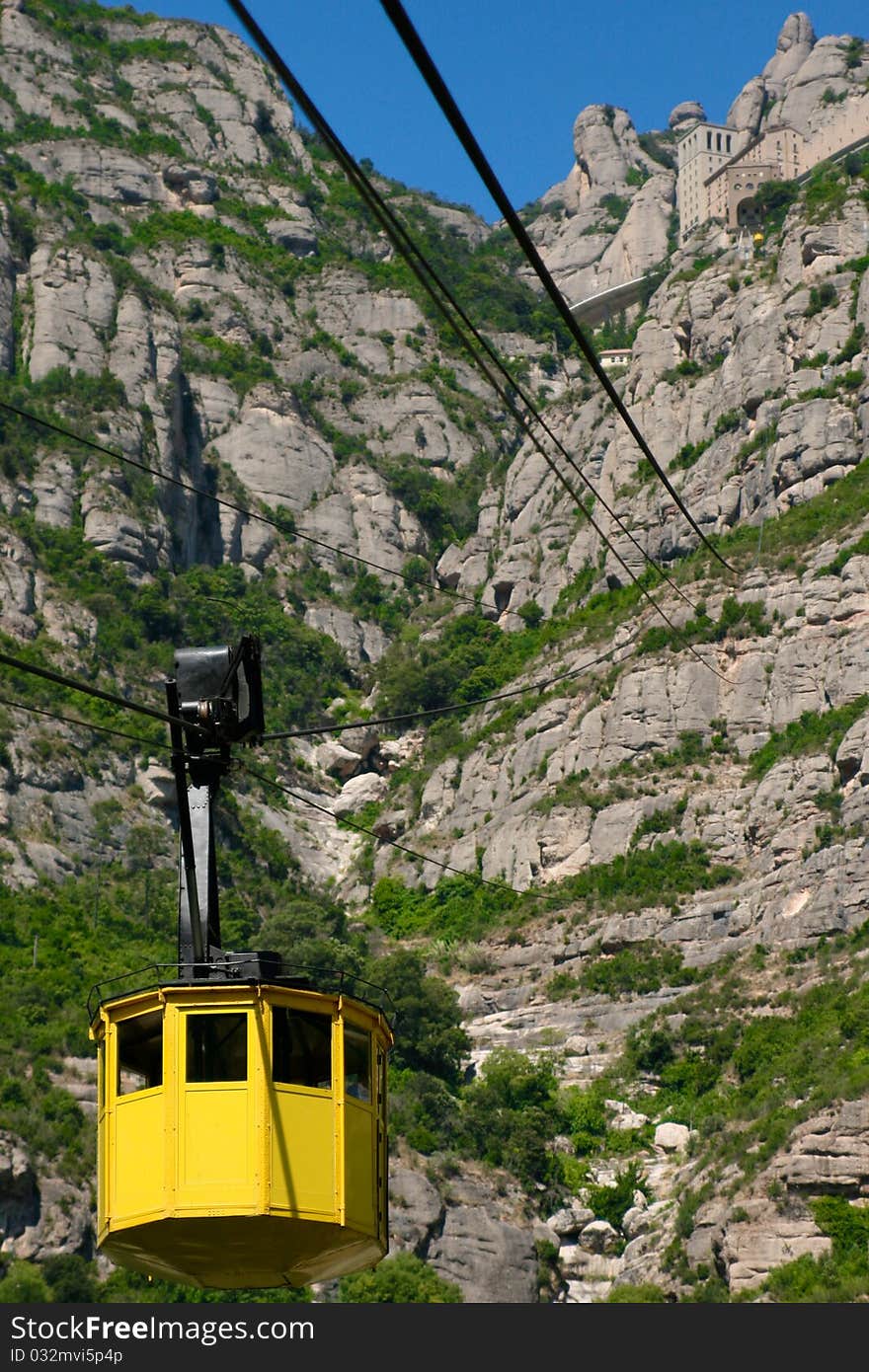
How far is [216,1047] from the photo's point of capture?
23.4 metres

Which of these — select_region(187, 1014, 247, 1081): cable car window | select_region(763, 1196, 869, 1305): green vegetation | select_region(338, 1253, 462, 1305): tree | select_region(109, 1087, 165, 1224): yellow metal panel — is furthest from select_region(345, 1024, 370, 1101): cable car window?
select_region(338, 1253, 462, 1305): tree

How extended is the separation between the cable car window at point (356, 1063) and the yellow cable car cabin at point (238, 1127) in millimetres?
20

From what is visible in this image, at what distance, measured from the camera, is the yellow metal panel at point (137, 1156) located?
2323 cm

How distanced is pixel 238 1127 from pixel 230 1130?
8 cm

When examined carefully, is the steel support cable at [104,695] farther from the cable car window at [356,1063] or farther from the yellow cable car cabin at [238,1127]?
the cable car window at [356,1063]

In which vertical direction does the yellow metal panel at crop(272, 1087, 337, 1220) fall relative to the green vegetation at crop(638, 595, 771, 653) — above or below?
below

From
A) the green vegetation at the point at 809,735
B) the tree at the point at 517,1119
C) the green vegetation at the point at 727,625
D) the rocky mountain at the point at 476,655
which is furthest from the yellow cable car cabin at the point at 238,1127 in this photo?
the green vegetation at the point at 727,625

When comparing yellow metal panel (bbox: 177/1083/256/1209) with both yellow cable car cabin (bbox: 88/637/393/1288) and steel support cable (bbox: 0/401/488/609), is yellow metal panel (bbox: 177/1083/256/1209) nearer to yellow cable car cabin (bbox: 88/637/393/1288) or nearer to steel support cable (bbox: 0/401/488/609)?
yellow cable car cabin (bbox: 88/637/393/1288)

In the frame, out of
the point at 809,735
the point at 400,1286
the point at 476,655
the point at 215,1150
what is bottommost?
the point at 215,1150

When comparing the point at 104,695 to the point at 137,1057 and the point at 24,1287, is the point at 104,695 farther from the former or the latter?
the point at 24,1287

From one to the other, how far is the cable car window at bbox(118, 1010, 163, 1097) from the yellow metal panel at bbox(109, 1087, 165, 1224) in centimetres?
20

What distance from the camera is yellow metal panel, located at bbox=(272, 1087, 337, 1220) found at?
76.1 feet

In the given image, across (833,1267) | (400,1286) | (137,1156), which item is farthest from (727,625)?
(137,1156)

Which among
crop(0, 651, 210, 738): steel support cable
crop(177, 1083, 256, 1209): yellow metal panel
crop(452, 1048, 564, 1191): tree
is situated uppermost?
crop(452, 1048, 564, 1191): tree
